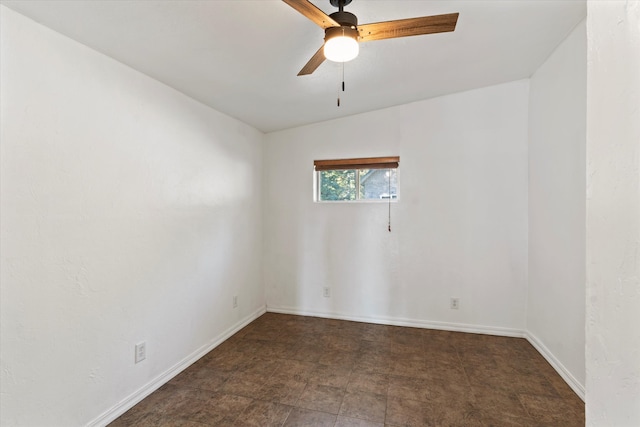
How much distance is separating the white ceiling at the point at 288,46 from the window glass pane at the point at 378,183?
809 millimetres

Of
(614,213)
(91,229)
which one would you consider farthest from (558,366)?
(91,229)

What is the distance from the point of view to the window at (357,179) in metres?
3.49

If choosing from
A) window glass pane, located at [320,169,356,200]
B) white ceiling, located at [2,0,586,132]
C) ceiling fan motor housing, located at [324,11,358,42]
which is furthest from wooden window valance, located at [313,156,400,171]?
ceiling fan motor housing, located at [324,11,358,42]

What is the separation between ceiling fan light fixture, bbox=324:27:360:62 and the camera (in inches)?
57.1

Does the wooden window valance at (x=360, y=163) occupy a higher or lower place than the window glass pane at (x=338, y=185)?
higher

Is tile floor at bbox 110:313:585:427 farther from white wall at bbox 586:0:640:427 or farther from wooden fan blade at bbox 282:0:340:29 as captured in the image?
wooden fan blade at bbox 282:0:340:29

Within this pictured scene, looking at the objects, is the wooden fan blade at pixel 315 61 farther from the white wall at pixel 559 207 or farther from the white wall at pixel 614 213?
the white wall at pixel 559 207

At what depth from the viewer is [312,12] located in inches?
53.8

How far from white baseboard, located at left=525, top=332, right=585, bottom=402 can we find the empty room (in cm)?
2

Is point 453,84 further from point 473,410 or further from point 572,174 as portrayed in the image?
point 473,410

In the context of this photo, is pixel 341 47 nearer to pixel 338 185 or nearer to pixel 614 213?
pixel 614 213

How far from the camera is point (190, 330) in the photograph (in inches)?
102

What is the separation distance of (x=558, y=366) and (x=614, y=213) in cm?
272

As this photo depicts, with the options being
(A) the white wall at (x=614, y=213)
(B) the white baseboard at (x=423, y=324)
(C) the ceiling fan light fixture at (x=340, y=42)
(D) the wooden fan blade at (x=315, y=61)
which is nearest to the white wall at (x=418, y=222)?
(B) the white baseboard at (x=423, y=324)
